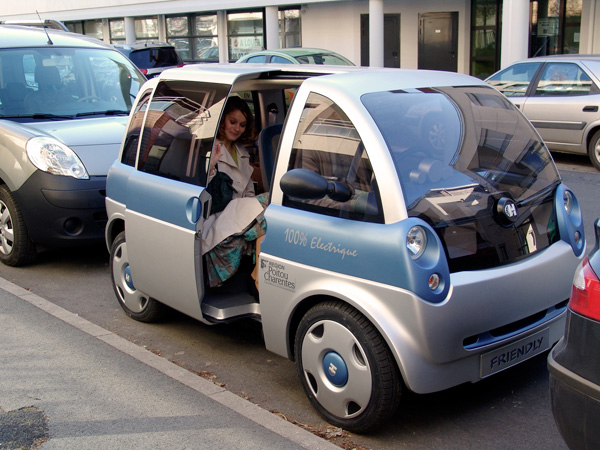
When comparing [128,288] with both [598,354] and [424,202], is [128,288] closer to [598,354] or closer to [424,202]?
[424,202]

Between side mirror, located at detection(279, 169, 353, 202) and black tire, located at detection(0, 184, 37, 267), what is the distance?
405cm

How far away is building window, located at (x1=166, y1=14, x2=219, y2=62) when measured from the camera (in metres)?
29.6

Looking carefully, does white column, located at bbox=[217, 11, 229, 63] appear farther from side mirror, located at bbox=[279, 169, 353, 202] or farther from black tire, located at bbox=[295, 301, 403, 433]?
black tire, located at bbox=[295, 301, 403, 433]

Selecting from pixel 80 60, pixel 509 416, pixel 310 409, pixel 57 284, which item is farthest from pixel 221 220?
pixel 80 60

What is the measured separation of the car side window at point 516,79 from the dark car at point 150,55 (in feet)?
32.2

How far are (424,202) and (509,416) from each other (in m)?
1.27

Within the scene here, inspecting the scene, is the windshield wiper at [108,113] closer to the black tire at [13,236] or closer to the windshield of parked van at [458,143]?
the black tire at [13,236]

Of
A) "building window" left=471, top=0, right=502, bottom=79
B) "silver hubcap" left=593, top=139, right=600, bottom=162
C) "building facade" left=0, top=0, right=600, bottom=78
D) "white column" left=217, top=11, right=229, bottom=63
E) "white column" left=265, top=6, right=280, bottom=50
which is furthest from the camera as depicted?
"white column" left=217, top=11, right=229, bottom=63

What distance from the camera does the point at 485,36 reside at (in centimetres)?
2175

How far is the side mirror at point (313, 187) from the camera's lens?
3.78 meters

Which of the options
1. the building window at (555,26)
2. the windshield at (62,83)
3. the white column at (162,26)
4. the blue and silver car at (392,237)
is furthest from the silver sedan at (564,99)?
the white column at (162,26)

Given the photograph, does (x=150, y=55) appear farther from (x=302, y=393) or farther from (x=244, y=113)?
(x=302, y=393)

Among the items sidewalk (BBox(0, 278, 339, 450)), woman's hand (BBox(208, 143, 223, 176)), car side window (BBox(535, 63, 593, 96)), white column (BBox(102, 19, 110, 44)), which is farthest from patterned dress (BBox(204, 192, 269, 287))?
white column (BBox(102, 19, 110, 44))

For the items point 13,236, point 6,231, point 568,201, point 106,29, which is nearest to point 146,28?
point 106,29
